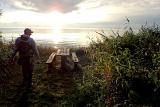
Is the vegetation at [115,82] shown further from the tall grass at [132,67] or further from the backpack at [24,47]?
the backpack at [24,47]

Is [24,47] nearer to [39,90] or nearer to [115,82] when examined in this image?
[39,90]

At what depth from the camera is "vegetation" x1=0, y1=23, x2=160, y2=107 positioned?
929 centimetres

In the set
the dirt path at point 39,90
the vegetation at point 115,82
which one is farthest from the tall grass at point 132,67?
the dirt path at point 39,90

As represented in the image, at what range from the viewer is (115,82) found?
9.95 m

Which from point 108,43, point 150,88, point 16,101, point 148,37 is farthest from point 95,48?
point 150,88

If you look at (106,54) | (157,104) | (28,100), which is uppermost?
(106,54)

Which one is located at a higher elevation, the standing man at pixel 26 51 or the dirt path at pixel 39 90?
the standing man at pixel 26 51

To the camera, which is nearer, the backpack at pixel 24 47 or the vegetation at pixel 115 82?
the vegetation at pixel 115 82

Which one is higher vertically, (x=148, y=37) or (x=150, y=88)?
(x=148, y=37)

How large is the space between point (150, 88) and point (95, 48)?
4.13 meters

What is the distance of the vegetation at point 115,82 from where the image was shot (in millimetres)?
9289

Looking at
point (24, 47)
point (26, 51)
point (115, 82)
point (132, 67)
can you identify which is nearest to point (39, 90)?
point (26, 51)

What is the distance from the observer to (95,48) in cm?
1309

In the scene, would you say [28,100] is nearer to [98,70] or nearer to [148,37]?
[98,70]
